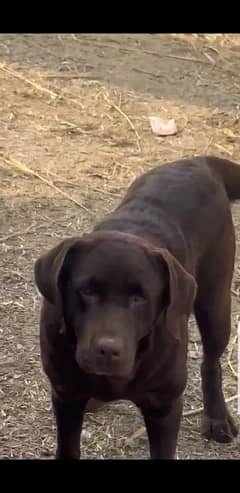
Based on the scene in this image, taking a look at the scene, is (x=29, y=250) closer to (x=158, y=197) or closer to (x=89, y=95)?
(x=158, y=197)

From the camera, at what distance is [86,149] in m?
6.96

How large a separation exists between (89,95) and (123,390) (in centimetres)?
485

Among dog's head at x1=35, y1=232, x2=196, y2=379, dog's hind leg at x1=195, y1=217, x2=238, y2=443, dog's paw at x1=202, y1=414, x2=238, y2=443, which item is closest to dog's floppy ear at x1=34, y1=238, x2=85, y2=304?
dog's head at x1=35, y1=232, x2=196, y2=379

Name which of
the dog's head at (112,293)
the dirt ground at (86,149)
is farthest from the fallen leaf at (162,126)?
the dog's head at (112,293)

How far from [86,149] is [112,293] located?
4.02m

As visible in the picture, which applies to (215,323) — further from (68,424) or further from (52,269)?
(52,269)

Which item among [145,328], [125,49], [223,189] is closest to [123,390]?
[145,328]

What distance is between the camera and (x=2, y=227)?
5.83m

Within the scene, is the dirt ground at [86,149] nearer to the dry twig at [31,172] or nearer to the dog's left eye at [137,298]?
the dry twig at [31,172]

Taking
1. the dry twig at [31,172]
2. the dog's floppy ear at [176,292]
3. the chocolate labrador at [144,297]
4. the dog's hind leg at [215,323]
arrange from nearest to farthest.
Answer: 1. the chocolate labrador at [144,297]
2. the dog's floppy ear at [176,292]
3. the dog's hind leg at [215,323]
4. the dry twig at [31,172]

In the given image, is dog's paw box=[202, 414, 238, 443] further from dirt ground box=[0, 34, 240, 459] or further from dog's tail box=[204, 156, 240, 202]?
dog's tail box=[204, 156, 240, 202]

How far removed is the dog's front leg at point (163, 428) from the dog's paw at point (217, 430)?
0.65 meters

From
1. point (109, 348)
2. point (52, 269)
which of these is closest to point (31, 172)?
point (52, 269)

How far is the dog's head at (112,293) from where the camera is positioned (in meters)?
2.98
